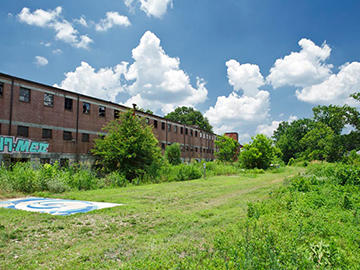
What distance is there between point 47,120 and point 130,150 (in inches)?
319

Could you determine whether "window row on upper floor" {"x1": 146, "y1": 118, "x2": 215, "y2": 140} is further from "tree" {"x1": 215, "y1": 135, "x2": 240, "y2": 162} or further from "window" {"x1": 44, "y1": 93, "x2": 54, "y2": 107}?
"window" {"x1": 44, "y1": 93, "x2": 54, "y2": 107}

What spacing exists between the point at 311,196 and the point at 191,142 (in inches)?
1728

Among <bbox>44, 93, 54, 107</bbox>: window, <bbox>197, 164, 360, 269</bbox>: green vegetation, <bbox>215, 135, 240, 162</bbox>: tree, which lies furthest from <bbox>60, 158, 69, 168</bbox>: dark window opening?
<bbox>215, 135, 240, 162</bbox>: tree

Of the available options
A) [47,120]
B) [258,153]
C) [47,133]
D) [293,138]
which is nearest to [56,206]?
[47,133]

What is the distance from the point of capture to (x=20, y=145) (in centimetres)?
2069

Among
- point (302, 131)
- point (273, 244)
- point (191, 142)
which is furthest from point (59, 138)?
point (302, 131)

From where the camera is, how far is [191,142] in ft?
171

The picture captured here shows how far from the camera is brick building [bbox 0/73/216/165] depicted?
66.7 feet

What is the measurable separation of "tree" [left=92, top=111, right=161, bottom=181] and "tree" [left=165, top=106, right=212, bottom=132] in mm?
55038

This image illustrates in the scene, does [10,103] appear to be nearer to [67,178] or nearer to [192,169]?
[67,178]

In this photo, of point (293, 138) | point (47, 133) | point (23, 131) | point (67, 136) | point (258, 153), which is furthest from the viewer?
point (293, 138)

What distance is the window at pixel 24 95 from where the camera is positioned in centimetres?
2147

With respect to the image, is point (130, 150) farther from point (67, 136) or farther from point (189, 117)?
point (189, 117)

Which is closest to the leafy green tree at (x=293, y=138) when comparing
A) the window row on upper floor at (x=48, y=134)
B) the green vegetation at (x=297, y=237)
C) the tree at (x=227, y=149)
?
the tree at (x=227, y=149)
